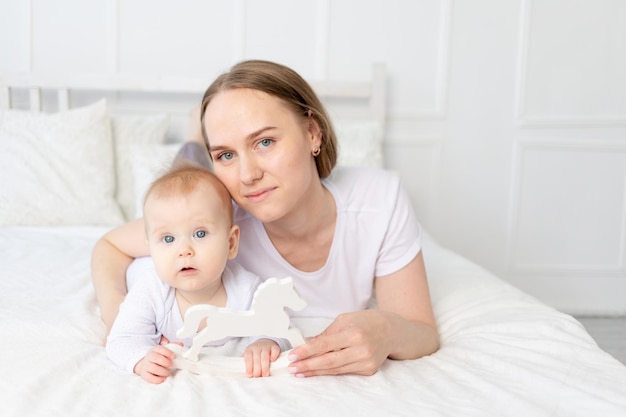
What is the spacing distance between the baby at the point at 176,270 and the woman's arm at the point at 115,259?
0.69ft

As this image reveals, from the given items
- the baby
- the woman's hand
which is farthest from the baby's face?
the woman's hand

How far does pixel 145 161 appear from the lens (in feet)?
8.68

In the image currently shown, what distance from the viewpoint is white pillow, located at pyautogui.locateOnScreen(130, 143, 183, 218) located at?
258 centimetres

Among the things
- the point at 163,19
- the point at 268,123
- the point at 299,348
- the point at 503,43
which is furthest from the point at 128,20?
the point at 299,348

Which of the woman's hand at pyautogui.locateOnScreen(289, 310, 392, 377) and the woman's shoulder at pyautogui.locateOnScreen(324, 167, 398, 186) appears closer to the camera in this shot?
the woman's hand at pyautogui.locateOnScreen(289, 310, 392, 377)

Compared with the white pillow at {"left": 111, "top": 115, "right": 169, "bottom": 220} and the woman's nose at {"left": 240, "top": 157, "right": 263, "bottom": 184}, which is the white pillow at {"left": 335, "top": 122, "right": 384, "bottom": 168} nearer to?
the white pillow at {"left": 111, "top": 115, "right": 169, "bottom": 220}

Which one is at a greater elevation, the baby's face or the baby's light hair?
the baby's light hair

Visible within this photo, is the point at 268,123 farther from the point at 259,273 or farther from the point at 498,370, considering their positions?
the point at 498,370

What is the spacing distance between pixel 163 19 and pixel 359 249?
207cm

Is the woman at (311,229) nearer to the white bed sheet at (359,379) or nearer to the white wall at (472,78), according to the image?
the white bed sheet at (359,379)

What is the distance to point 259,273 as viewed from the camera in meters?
1.53

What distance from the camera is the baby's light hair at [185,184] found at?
1.26 metres

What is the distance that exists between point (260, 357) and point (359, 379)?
0.18 meters

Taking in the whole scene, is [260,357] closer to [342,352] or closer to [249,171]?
[342,352]
